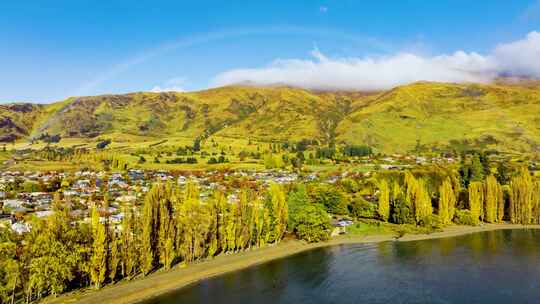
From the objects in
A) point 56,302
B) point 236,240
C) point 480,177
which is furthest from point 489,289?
point 480,177

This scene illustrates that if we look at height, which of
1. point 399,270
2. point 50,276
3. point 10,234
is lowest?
point 399,270

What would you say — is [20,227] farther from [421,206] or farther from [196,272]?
[421,206]

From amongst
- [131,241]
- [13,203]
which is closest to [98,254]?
[131,241]

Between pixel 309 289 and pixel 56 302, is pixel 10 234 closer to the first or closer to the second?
pixel 56 302

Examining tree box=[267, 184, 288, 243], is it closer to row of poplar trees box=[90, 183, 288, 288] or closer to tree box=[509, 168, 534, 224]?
row of poplar trees box=[90, 183, 288, 288]

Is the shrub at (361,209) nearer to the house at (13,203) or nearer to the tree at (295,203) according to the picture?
the tree at (295,203)

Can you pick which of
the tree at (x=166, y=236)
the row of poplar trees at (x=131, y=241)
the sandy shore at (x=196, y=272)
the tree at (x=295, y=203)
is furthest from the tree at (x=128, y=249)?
the tree at (x=295, y=203)

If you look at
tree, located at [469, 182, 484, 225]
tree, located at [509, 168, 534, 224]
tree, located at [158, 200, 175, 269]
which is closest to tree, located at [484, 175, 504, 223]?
tree, located at [469, 182, 484, 225]
